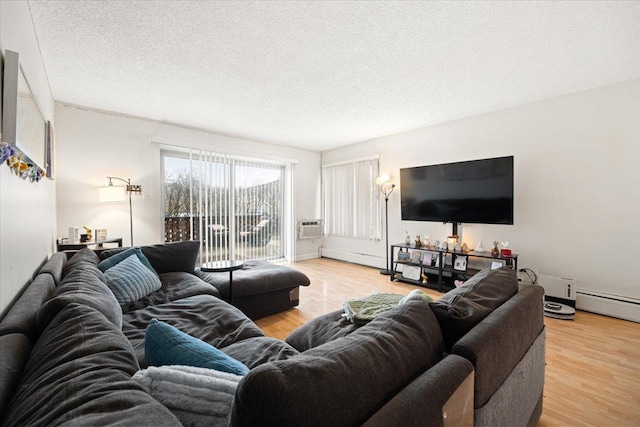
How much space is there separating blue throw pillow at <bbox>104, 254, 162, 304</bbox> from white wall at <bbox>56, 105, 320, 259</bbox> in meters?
1.87

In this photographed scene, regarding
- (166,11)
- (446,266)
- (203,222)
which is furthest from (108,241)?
(446,266)

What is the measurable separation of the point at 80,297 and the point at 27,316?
0.54 feet

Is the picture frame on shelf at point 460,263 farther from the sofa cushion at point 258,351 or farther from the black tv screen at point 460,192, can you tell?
the sofa cushion at point 258,351

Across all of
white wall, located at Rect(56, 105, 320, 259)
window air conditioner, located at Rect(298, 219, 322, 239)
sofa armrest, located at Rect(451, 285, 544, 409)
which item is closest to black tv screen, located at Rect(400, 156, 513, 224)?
window air conditioner, located at Rect(298, 219, 322, 239)

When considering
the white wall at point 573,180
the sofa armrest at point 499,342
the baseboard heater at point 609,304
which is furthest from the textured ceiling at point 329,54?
the baseboard heater at point 609,304

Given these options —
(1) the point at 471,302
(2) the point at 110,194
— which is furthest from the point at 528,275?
(2) the point at 110,194

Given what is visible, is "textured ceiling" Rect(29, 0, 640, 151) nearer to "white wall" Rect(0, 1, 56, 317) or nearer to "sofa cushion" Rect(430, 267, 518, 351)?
"white wall" Rect(0, 1, 56, 317)

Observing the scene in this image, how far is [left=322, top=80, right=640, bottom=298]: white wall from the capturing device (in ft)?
9.27

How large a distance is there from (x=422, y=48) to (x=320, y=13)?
0.91m

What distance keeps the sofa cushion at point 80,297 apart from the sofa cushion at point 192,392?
0.61 m

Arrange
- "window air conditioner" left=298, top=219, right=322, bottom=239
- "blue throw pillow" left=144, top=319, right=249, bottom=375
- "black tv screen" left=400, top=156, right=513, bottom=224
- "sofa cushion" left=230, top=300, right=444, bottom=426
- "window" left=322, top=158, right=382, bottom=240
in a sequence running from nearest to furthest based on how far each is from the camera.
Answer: "sofa cushion" left=230, top=300, right=444, bottom=426
"blue throw pillow" left=144, top=319, right=249, bottom=375
"black tv screen" left=400, top=156, right=513, bottom=224
"window" left=322, top=158, right=382, bottom=240
"window air conditioner" left=298, top=219, right=322, bottom=239

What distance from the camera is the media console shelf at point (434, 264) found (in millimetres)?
3611

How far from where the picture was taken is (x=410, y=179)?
4.33 metres

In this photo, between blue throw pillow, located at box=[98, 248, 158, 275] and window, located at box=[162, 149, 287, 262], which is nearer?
blue throw pillow, located at box=[98, 248, 158, 275]
